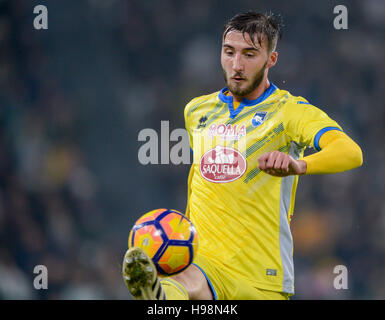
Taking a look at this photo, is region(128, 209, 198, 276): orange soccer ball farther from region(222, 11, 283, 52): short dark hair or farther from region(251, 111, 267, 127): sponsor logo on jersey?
region(222, 11, 283, 52): short dark hair

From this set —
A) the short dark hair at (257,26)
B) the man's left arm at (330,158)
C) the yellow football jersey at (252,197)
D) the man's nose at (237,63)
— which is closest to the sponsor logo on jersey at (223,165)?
the yellow football jersey at (252,197)

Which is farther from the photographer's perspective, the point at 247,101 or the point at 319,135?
the point at 247,101

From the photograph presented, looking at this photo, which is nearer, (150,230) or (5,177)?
(150,230)

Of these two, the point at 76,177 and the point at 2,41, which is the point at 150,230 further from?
the point at 2,41

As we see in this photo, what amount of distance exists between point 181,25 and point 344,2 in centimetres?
261

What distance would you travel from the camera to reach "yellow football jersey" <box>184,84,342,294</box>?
158 inches

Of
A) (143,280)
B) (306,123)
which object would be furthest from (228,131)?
(143,280)

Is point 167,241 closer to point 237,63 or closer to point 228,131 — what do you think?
point 228,131

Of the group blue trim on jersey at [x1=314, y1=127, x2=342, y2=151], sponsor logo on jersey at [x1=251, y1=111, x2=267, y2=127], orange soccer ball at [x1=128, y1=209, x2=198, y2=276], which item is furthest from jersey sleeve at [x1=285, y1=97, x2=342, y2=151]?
orange soccer ball at [x1=128, y1=209, x2=198, y2=276]

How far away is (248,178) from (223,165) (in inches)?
7.5

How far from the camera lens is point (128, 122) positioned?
9.16 metres

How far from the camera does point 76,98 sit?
30.0 ft
